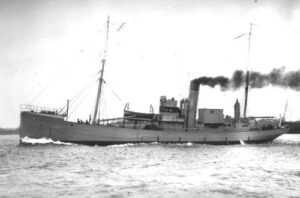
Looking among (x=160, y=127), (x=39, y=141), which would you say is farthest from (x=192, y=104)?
(x=39, y=141)

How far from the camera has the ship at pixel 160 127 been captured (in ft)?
132

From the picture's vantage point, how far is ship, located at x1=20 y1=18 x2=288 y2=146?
132 feet

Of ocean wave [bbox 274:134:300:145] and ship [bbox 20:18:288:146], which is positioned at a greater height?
ship [bbox 20:18:288:146]

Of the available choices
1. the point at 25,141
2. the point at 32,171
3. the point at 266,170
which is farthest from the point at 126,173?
the point at 25,141

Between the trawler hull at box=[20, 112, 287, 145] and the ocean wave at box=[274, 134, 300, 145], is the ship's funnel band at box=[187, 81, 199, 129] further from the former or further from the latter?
the ocean wave at box=[274, 134, 300, 145]

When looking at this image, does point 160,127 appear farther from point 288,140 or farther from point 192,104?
point 288,140

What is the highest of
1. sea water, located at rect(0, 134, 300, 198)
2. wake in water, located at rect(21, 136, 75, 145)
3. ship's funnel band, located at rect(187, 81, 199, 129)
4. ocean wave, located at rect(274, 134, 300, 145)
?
ship's funnel band, located at rect(187, 81, 199, 129)

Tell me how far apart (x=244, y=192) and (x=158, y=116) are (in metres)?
32.2

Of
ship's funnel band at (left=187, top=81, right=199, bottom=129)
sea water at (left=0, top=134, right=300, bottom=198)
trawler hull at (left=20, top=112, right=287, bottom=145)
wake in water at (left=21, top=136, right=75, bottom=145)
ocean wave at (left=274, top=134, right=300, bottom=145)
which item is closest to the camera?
sea water at (left=0, top=134, right=300, bottom=198)

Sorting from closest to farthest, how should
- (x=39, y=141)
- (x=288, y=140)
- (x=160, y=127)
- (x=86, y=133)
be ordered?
1. (x=86, y=133)
2. (x=39, y=141)
3. (x=160, y=127)
4. (x=288, y=140)

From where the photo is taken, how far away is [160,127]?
45.3 meters

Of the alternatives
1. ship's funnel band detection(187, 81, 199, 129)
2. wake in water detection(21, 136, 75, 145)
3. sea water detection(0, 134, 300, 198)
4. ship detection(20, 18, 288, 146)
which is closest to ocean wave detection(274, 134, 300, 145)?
ship detection(20, 18, 288, 146)

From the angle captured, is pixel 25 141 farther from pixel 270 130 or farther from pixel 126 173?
pixel 270 130

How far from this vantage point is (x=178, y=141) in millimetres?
45281
